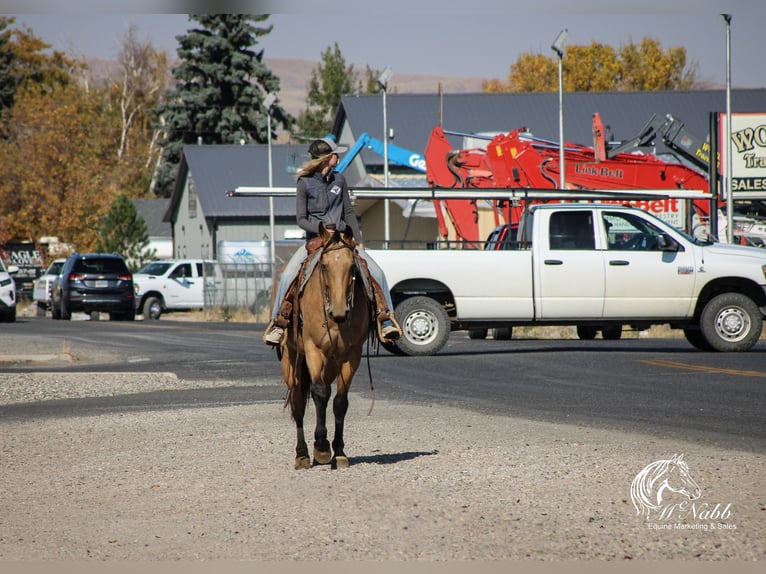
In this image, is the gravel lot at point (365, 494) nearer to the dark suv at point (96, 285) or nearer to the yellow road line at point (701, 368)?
the yellow road line at point (701, 368)

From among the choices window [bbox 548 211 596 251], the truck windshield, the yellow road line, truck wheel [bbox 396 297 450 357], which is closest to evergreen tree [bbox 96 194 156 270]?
the truck windshield

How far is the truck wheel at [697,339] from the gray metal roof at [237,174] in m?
44.9

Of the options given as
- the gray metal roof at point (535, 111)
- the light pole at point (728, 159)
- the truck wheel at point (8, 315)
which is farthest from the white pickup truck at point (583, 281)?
the gray metal roof at point (535, 111)

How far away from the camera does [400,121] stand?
63156 mm

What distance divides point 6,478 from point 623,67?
83.7 m

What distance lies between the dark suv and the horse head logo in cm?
3136

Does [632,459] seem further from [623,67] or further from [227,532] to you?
[623,67]

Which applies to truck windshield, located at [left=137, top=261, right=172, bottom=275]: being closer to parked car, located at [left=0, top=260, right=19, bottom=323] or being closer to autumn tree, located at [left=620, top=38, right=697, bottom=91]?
parked car, located at [left=0, top=260, right=19, bottom=323]

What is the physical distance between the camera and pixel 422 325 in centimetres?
1989

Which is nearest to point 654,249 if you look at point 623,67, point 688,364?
point 688,364

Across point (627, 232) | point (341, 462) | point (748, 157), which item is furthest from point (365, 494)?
point (748, 157)

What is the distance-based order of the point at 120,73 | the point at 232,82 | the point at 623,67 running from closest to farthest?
1. the point at 232,82
2. the point at 623,67
3. the point at 120,73

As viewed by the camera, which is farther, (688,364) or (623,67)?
(623,67)
